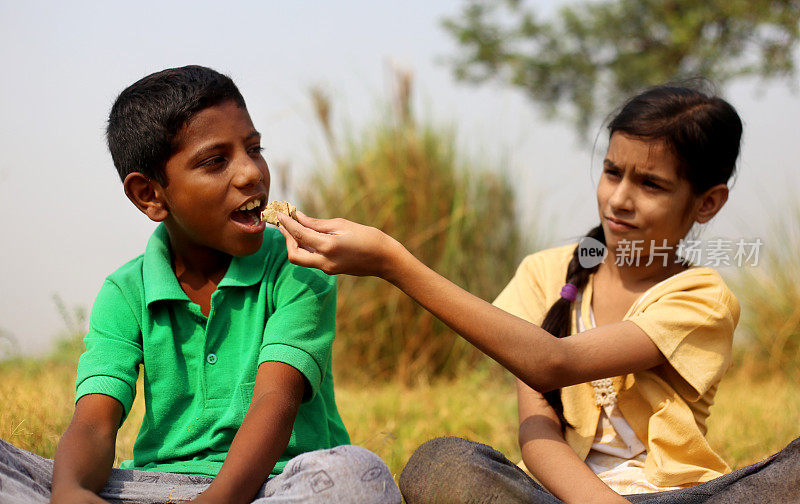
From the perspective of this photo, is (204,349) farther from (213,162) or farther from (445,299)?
(445,299)

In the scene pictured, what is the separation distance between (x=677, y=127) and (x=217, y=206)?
4.73 feet

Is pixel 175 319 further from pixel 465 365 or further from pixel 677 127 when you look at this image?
pixel 465 365

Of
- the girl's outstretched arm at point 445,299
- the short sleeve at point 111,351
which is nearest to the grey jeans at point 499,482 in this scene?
the girl's outstretched arm at point 445,299

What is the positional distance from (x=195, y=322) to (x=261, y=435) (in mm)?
510

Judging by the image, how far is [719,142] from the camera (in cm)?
253

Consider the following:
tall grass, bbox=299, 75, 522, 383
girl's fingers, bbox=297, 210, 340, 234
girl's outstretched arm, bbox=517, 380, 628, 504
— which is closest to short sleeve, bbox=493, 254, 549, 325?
girl's outstretched arm, bbox=517, 380, 628, 504

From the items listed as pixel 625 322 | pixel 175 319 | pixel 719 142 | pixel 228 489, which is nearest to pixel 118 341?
pixel 175 319

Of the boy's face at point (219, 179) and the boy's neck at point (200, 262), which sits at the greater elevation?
the boy's face at point (219, 179)

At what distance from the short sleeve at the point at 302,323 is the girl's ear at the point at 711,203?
1.22m

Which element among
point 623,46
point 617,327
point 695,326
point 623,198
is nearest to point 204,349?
point 617,327

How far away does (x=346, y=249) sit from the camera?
2.07 m

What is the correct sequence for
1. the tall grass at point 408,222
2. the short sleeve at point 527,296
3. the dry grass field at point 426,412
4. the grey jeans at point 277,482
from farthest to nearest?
the tall grass at point 408,222 < the dry grass field at point 426,412 < the short sleeve at point 527,296 < the grey jeans at point 277,482

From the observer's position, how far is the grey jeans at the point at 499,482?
2072 millimetres

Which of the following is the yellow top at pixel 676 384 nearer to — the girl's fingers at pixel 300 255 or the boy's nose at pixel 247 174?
the girl's fingers at pixel 300 255
